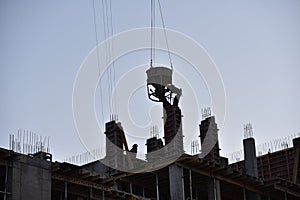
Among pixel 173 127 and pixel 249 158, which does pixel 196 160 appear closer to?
pixel 173 127

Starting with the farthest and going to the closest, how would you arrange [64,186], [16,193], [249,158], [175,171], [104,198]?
[249,158] < [175,171] < [104,198] < [64,186] < [16,193]

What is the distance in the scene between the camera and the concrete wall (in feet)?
90.0

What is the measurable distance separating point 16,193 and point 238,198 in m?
19.6

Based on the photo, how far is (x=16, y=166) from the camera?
2762 cm

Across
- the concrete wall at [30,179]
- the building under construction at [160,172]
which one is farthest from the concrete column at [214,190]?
the concrete wall at [30,179]

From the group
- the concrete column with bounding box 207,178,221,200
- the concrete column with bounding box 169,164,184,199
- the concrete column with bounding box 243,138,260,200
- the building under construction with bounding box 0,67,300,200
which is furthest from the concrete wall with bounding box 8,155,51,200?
the concrete column with bounding box 243,138,260,200

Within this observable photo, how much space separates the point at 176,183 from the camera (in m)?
35.2

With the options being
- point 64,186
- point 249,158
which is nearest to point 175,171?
point 64,186

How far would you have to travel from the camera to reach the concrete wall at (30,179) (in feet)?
90.0

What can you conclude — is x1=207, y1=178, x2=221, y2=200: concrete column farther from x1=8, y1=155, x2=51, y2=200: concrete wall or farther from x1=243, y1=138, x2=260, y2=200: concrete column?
x1=8, y1=155, x2=51, y2=200: concrete wall

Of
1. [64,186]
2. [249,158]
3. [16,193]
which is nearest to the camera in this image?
[16,193]

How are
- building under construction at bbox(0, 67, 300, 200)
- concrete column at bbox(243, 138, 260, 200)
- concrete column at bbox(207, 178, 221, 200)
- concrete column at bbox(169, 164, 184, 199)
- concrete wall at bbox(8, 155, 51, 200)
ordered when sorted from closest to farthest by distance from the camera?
concrete wall at bbox(8, 155, 51, 200) → building under construction at bbox(0, 67, 300, 200) → concrete column at bbox(169, 164, 184, 199) → concrete column at bbox(207, 178, 221, 200) → concrete column at bbox(243, 138, 260, 200)

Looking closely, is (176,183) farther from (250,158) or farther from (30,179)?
(250,158)

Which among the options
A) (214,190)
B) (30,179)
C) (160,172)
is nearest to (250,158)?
(214,190)
